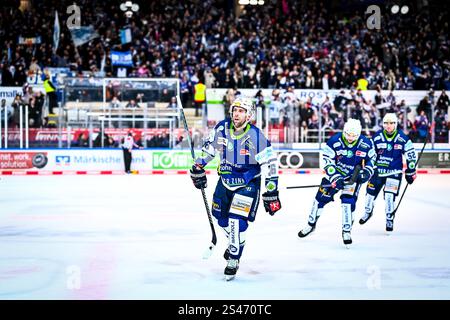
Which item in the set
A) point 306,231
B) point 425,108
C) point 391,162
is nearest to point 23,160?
point 425,108

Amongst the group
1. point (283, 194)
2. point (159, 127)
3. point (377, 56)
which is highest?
point (377, 56)

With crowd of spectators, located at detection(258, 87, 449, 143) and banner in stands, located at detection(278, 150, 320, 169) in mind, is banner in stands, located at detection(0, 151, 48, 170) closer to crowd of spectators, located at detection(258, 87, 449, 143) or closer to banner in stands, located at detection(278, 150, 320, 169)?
crowd of spectators, located at detection(258, 87, 449, 143)

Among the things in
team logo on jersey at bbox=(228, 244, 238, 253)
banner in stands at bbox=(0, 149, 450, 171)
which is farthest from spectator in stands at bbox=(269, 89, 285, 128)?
team logo on jersey at bbox=(228, 244, 238, 253)

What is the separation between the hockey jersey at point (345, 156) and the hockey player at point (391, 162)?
3.64 ft

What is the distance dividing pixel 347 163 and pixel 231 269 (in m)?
2.71

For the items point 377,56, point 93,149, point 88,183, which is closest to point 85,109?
point 93,149

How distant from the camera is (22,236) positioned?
906cm

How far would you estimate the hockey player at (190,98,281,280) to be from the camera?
6586mm

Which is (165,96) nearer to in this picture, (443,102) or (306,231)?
(443,102)

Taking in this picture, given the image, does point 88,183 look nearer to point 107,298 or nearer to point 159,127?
point 159,127

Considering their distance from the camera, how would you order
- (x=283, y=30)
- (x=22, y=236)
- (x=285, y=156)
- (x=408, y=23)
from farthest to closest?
(x=408, y=23)
(x=283, y=30)
(x=285, y=156)
(x=22, y=236)

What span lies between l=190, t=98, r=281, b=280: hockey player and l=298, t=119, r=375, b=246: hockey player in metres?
2.00

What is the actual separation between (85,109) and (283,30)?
11042mm
